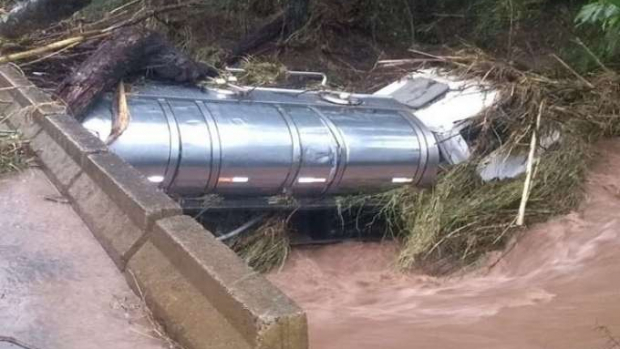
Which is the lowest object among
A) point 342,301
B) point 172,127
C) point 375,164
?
point 342,301

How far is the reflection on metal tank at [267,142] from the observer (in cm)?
776

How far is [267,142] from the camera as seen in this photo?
26.9 feet

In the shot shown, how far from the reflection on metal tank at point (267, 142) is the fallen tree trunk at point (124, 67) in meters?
0.15

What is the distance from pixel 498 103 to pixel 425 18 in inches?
167

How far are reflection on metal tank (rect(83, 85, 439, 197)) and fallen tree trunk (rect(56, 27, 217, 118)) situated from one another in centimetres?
15

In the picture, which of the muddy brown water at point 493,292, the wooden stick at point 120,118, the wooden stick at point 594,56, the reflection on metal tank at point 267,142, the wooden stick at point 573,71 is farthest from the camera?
the wooden stick at point 594,56

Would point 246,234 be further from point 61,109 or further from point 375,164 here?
point 61,109

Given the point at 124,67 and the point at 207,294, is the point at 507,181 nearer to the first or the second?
the point at 124,67

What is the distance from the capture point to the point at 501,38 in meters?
12.1

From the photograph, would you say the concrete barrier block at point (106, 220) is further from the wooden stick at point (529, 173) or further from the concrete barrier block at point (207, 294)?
the wooden stick at point (529, 173)

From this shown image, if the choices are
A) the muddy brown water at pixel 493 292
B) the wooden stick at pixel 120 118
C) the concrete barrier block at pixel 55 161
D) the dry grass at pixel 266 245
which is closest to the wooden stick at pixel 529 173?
the muddy brown water at pixel 493 292

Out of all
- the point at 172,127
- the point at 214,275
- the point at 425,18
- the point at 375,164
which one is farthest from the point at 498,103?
the point at 214,275

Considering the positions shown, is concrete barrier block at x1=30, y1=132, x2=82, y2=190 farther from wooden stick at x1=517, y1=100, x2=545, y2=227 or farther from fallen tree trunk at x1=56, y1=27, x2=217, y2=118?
wooden stick at x1=517, y1=100, x2=545, y2=227

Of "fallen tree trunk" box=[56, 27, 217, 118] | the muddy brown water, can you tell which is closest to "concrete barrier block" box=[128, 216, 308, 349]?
the muddy brown water
